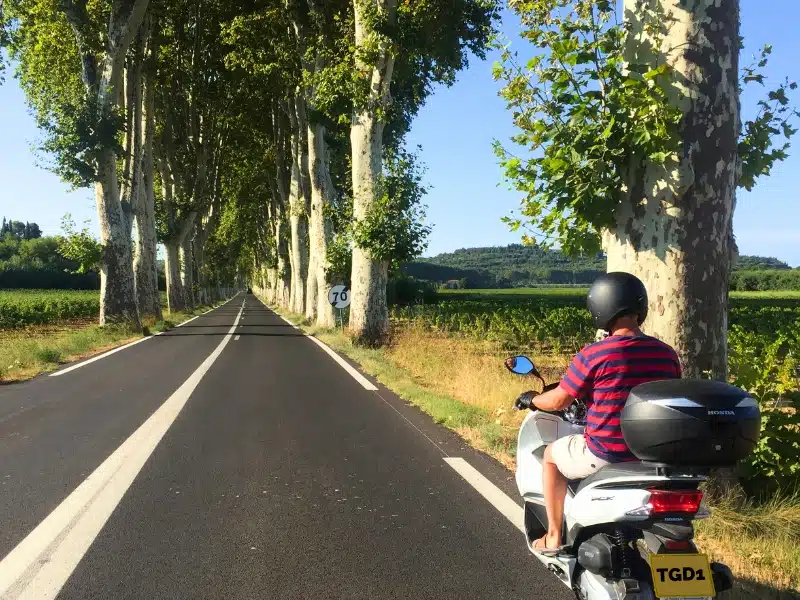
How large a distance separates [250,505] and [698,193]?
3792 millimetres

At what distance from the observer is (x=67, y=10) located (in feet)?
70.2

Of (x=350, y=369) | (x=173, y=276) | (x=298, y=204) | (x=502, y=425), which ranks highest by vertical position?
(x=298, y=204)

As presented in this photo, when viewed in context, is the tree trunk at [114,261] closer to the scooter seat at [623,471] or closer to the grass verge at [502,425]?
the grass verge at [502,425]

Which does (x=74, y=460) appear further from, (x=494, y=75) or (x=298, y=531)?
(x=494, y=75)

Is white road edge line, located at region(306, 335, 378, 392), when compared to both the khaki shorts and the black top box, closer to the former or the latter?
the khaki shorts

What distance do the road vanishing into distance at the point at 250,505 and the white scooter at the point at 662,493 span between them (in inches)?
31.8

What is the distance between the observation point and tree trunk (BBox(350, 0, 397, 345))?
18078mm

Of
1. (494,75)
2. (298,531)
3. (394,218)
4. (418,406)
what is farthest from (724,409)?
(394,218)

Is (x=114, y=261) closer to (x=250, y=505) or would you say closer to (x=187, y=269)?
(x=250, y=505)

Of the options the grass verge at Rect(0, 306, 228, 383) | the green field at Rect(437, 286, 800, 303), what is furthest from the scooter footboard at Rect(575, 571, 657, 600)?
the green field at Rect(437, 286, 800, 303)

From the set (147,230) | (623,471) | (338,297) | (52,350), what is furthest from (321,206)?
(623,471)

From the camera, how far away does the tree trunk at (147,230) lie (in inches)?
1158

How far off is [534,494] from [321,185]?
2240cm

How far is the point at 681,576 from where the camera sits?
2.63 meters
